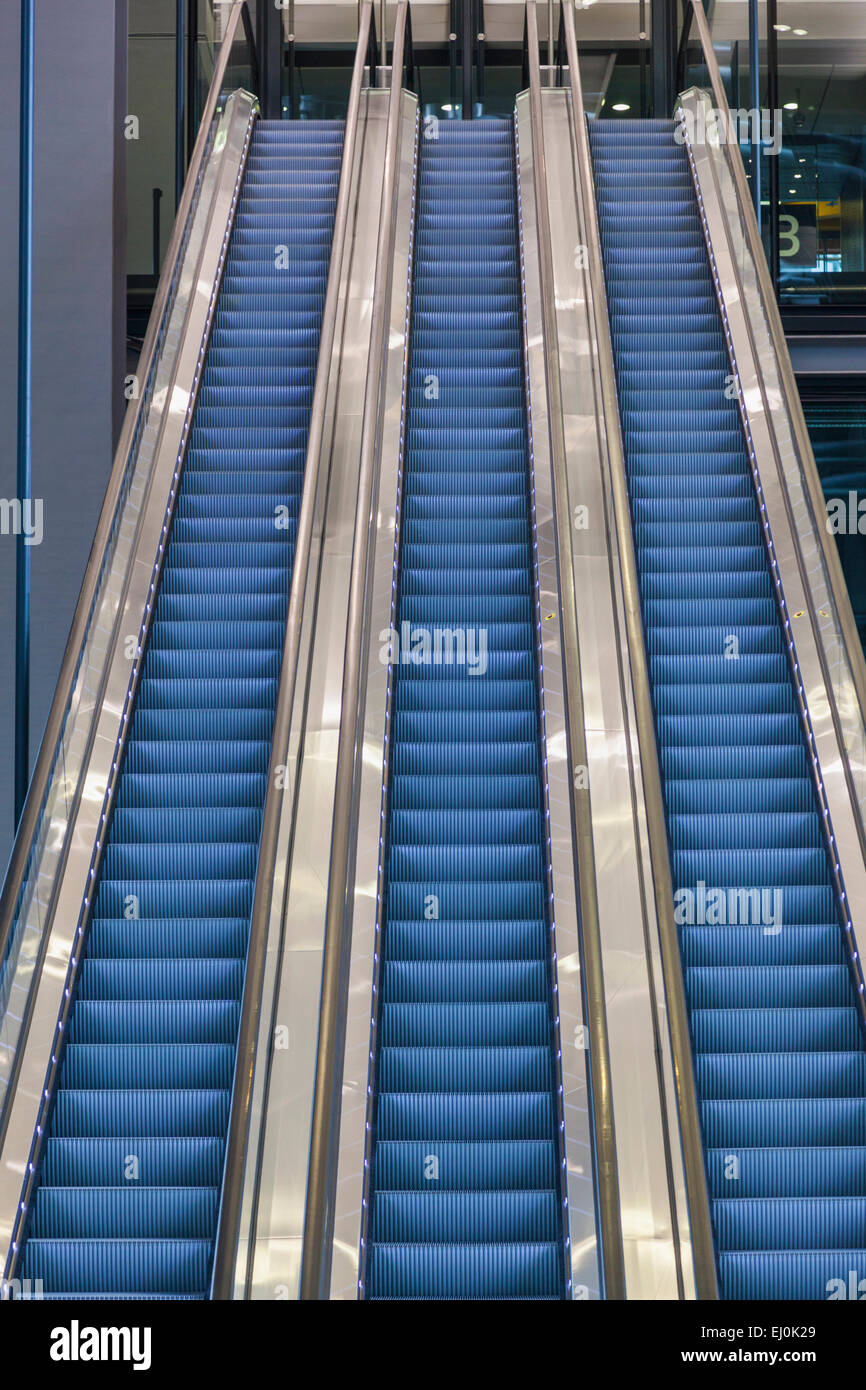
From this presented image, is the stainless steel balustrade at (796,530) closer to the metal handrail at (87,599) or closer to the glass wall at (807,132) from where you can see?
the glass wall at (807,132)

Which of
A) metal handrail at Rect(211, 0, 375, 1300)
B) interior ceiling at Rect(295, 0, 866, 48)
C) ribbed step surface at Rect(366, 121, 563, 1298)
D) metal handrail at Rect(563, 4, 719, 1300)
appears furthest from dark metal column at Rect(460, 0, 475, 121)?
metal handrail at Rect(563, 4, 719, 1300)

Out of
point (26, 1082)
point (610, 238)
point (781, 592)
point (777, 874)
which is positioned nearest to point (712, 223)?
point (610, 238)

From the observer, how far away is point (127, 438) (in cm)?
801

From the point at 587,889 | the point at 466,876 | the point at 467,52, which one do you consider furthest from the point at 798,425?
the point at 467,52

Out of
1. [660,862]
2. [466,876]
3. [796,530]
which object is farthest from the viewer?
[796,530]

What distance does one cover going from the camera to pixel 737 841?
6.66 metres

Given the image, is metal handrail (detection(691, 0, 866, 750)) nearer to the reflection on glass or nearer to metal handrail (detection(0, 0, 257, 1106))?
the reflection on glass

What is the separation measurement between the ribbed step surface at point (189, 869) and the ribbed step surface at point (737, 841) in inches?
76.5

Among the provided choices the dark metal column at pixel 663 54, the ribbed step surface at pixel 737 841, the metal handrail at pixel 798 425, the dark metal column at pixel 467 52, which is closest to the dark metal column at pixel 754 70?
the dark metal column at pixel 663 54

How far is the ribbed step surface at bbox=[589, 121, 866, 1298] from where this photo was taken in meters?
5.38

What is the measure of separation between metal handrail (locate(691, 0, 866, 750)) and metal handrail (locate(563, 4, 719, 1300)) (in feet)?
3.10

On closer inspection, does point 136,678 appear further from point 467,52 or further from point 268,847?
point 467,52

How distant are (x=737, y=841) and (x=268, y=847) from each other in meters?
2.26

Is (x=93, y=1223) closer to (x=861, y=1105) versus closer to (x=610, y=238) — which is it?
(x=861, y=1105)
